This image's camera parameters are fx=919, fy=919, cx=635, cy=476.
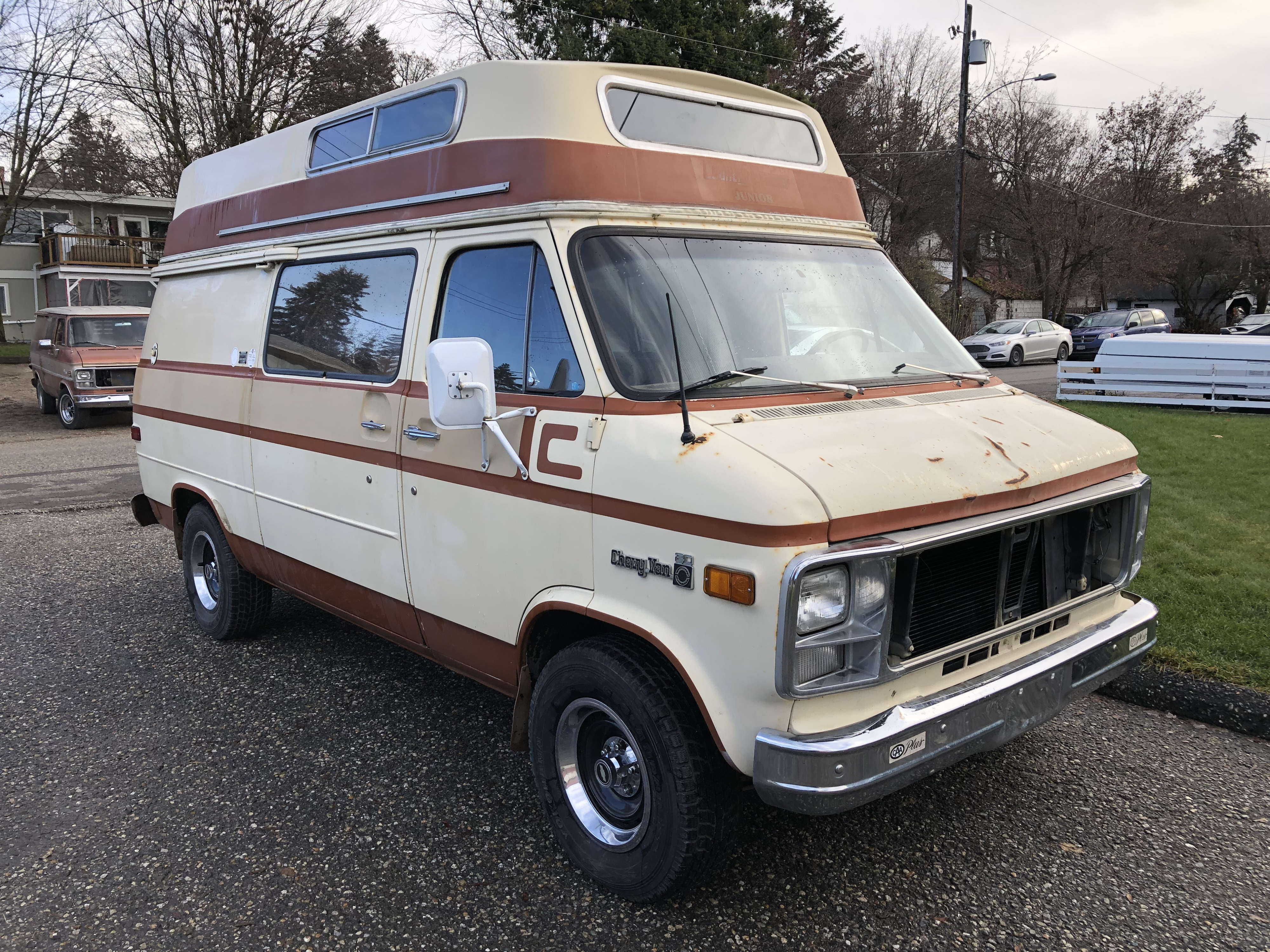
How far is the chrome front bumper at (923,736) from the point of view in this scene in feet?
8.11

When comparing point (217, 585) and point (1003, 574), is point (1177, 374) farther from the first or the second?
point (217, 585)

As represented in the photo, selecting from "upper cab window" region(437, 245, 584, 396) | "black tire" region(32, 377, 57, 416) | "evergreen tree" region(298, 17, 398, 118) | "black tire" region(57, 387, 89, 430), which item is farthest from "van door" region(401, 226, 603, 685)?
"evergreen tree" region(298, 17, 398, 118)

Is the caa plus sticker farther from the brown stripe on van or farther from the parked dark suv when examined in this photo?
the parked dark suv

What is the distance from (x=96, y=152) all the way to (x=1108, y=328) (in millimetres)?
30366

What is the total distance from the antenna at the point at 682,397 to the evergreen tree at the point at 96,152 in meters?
27.1

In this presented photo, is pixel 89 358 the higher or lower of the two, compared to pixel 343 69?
lower

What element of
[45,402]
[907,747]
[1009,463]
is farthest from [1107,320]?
[907,747]

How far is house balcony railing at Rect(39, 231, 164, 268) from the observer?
25.1 metres

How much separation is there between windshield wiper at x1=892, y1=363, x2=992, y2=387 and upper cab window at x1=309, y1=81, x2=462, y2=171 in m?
2.00

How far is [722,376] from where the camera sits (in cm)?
310

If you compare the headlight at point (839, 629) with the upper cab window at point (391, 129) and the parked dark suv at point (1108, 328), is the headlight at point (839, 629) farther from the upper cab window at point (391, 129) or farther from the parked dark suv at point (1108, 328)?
the parked dark suv at point (1108, 328)

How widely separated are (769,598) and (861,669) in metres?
0.38

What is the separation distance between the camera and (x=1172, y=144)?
132ft

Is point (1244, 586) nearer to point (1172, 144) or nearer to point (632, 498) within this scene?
point (632, 498)
